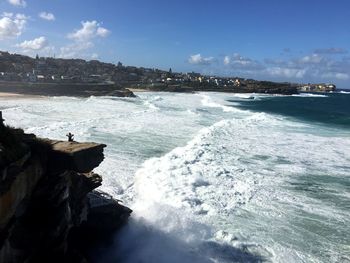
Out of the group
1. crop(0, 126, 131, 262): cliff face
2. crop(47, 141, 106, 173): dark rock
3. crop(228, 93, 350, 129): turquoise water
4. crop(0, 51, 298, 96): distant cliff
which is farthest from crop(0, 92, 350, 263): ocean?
crop(0, 51, 298, 96): distant cliff

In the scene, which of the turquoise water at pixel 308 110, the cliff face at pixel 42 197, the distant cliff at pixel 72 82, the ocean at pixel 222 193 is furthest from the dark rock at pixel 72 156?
the distant cliff at pixel 72 82

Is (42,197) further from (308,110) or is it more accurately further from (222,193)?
(308,110)

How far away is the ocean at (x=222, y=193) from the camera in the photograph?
44.2ft

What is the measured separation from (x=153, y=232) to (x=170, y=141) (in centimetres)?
1524

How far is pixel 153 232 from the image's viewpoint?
1440cm

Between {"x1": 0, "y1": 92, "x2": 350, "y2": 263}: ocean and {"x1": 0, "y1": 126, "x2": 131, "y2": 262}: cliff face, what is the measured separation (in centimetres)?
188

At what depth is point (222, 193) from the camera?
61.0 ft

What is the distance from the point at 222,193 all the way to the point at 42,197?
30.5 feet

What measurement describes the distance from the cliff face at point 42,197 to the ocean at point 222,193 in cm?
188

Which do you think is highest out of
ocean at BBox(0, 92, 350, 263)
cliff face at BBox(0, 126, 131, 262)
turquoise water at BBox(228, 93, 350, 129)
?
cliff face at BBox(0, 126, 131, 262)

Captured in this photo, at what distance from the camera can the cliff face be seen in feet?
29.6

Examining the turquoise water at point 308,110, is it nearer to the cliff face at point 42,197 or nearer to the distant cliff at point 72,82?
the distant cliff at point 72,82

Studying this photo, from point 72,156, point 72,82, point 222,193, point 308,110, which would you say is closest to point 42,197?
point 72,156

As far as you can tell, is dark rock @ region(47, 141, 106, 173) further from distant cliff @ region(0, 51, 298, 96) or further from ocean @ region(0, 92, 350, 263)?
distant cliff @ region(0, 51, 298, 96)
